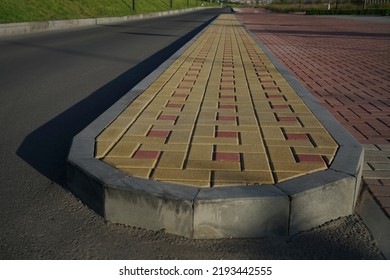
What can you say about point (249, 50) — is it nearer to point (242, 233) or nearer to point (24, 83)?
point (24, 83)

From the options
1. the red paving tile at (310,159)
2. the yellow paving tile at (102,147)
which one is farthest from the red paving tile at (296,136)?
the yellow paving tile at (102,147)

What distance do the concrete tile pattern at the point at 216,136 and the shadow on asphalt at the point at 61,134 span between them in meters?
0.41

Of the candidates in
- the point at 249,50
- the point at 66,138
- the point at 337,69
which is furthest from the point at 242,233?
the point at 249,50

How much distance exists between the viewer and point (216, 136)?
313cm

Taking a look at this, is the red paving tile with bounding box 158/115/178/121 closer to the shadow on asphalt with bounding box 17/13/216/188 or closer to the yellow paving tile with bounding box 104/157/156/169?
the shadow on asphalt with bounding box 17/13/216/188

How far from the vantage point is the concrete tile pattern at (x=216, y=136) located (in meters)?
2.45

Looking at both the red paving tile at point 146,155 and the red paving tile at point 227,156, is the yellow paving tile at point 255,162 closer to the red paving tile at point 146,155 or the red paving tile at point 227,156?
the red paving tile at point 227,156

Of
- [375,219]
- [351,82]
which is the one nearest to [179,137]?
[375,219]

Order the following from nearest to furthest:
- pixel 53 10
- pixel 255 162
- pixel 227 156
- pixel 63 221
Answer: pixel 63 221, pixel 255 162, pixel 227 156, pixel 53 10

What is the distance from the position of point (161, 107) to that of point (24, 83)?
3.11 meters

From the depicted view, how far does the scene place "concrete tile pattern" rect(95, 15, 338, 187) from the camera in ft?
8.02

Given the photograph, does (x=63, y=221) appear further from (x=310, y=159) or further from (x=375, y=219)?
(x=375, y=219)

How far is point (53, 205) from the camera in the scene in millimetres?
2379

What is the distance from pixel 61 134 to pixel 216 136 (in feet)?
5.19
